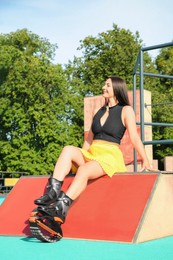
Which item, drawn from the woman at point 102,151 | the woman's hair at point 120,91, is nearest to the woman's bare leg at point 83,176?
the woman at point 102,151

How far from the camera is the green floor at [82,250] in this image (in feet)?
7.47

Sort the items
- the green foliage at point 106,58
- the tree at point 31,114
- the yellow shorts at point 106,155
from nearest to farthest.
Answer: the yellow shorts at point 106,155 < the tree at point 31,114 < the green foliage at point 106,58

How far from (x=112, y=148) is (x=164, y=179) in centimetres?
44

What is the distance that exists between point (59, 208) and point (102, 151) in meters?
0.66

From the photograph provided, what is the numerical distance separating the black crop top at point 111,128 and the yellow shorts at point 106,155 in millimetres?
43

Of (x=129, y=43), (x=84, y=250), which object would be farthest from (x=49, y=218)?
(x=129, y=43)

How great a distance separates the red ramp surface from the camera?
2.88 metres

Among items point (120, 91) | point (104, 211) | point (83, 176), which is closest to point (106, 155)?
point (83, 176)

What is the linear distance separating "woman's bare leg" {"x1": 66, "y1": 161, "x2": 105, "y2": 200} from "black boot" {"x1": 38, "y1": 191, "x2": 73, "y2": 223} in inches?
2.5

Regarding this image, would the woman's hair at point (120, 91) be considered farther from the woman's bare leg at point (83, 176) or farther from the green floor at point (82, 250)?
the green floor at point (82, 250)

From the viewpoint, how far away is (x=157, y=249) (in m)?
2.52

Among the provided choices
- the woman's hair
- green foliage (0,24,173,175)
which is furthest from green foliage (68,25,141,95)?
the woman's hair

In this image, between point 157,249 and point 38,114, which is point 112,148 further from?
point 38,114

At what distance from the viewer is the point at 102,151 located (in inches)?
130
